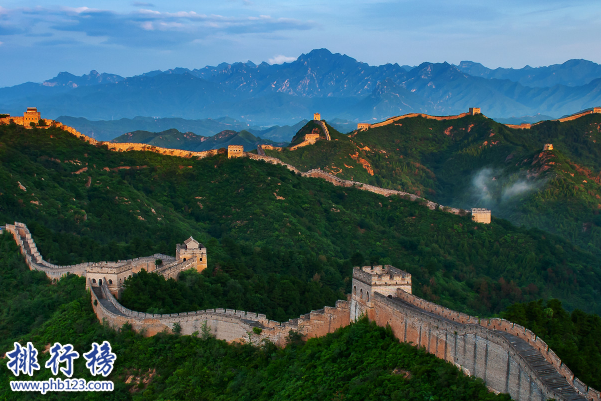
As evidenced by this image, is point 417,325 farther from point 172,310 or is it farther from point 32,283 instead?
point 32,283

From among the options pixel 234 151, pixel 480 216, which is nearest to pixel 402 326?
pixel 480 216

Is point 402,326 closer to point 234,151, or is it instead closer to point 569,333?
point 569,333

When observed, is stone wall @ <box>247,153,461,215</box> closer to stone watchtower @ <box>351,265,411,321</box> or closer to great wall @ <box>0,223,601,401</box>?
great wall @ <box>0,223,601,401</box>

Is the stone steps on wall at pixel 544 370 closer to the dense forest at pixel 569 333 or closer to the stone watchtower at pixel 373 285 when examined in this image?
the dense forest at pixel 569 333

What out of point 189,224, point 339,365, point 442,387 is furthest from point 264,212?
point 442,387

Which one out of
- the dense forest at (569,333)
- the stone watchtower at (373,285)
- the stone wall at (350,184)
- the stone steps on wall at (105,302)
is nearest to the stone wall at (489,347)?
the stone watchtower at (373,285)

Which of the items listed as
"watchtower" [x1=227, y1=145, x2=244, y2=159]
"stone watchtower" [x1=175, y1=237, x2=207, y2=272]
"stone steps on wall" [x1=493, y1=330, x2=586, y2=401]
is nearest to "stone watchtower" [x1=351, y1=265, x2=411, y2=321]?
"stone steps on wall" [x1=493, y1=330, x2=586, y2=401]
